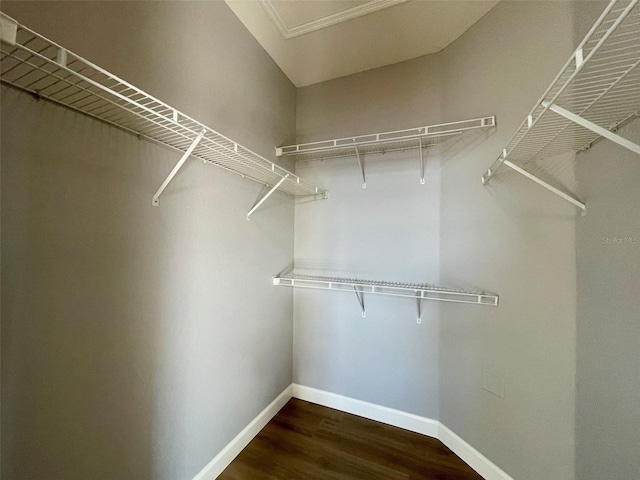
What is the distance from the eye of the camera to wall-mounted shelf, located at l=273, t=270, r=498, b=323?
1325 mm

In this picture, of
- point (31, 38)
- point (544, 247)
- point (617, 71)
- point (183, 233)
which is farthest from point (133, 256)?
point (544, 247)

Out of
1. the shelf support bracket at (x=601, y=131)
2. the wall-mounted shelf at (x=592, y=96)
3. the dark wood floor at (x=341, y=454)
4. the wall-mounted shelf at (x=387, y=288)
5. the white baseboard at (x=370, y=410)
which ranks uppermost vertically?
the wall-mounted shelf at (x=592, y=96)

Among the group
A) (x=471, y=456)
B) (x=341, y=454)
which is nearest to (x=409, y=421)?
(x=471, y=456)

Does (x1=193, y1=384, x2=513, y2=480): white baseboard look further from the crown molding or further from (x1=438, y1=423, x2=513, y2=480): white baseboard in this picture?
the crown molding

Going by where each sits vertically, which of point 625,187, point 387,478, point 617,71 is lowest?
point 387,478

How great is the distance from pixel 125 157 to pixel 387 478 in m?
1.93

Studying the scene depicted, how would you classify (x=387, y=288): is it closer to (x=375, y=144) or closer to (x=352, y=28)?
(x=375, y=144)

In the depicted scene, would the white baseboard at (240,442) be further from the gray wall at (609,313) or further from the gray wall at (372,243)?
the gray wall at (609,313)

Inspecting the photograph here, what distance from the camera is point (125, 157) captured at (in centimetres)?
85

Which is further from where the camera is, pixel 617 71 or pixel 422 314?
pixel 422 314

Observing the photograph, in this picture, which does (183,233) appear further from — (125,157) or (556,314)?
(556,314)

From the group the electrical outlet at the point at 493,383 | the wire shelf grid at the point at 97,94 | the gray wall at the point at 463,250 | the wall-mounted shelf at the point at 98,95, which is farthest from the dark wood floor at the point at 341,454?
the wire shelf grid at the point at 97,94

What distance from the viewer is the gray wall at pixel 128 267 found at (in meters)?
0.64

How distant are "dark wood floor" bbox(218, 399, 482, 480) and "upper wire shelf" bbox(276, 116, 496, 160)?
184 cm
